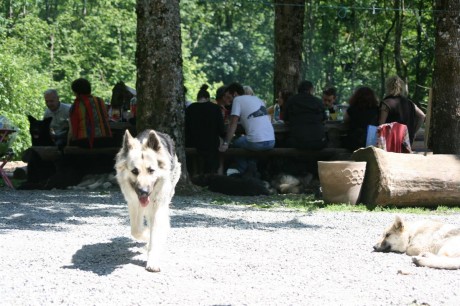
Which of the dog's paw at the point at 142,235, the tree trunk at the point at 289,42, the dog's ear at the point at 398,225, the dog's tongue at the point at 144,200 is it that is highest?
the tree trunk at the point at 289,42

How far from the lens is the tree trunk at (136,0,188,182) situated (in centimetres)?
1389

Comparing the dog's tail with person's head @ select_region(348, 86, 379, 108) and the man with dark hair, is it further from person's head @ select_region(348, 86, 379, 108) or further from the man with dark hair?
the man with dark hair

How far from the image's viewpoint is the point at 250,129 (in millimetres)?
15812

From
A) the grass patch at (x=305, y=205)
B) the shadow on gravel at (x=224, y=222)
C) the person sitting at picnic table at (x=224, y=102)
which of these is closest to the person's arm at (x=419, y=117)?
the grass patch at (x=305, y=205)

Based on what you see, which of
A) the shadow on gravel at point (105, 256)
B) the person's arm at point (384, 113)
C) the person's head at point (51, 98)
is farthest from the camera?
the person's head at point (51, 98)

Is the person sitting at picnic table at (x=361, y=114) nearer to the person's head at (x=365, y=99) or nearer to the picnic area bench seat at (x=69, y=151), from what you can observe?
the person's head at (x=365, y=99)

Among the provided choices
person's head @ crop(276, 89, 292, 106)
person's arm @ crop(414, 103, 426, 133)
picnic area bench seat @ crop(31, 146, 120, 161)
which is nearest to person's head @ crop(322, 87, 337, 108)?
person's head @ crop(276, 89, 292, 106)

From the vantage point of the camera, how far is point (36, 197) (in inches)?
558

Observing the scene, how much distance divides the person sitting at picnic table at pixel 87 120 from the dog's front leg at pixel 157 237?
7.95 metres

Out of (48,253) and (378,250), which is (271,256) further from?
(48,253)

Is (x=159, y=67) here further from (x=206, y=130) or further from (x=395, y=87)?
(x=395, y=87)

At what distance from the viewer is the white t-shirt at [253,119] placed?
15773 mm

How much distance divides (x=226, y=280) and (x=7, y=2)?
39.2 meters

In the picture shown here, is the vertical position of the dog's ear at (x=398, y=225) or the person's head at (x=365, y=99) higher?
the person's head at (x=365, y=99)
